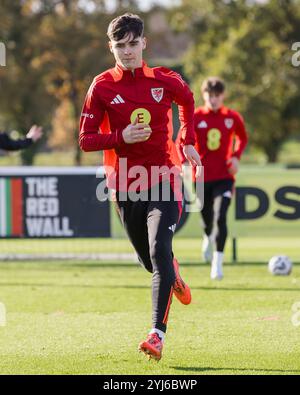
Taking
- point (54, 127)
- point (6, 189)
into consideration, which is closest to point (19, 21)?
point (54, 127)

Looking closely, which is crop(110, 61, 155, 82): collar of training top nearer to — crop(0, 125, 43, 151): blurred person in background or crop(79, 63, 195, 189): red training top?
crop(79, 63, 195, 189): red training top

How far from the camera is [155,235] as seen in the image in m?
7.31

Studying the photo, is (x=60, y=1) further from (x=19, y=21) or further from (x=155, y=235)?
(x=155, y=235)

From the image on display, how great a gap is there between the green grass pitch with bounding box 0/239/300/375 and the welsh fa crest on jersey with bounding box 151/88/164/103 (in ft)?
6.49

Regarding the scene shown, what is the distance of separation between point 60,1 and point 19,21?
3.66m

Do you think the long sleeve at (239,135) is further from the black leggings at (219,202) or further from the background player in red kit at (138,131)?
the background player in red kit at (138,131)

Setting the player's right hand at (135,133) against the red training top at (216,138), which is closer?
the player's right hand at (135,133)

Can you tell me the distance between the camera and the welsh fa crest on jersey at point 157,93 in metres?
7.63

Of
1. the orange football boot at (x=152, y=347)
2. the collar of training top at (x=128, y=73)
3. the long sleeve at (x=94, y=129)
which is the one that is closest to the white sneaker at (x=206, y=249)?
the collar of training top at (x=128, y=73)

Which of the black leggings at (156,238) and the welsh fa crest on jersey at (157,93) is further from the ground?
the welsh fa crest on jersey at (157,93)

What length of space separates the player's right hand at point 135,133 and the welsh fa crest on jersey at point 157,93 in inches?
18.0

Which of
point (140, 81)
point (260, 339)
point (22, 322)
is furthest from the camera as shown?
point (22, 322)

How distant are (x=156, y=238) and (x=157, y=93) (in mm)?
1175

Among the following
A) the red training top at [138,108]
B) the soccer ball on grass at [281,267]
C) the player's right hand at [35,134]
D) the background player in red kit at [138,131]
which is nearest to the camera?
the background player in red kit at [138,131]
